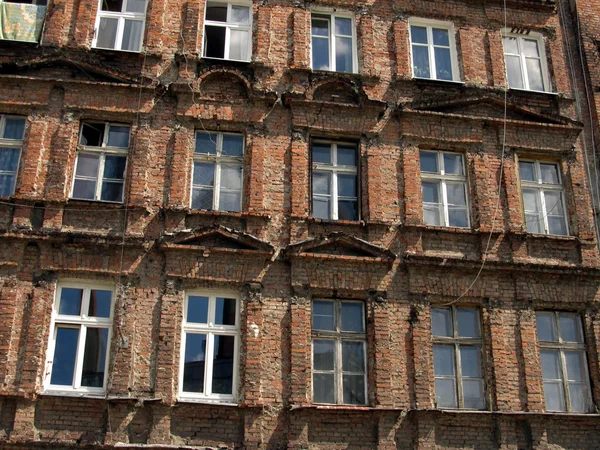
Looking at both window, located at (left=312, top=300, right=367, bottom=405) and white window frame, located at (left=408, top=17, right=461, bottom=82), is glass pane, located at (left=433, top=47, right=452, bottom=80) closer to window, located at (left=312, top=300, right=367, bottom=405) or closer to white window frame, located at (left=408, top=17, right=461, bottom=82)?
white window frame, located at (left=408, top=17, right=461, bottom=82)

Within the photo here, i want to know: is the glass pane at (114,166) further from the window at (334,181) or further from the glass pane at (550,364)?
the glass pane at (550,364)

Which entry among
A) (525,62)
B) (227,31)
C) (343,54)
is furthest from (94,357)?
(525,62)

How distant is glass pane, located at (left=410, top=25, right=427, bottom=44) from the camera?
575 inches

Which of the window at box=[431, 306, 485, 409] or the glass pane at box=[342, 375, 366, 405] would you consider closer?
the glass pane at box=[342, 375, 366, 405]

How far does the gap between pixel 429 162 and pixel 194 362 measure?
555 centimetres

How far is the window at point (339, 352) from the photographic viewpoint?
37.8 ft

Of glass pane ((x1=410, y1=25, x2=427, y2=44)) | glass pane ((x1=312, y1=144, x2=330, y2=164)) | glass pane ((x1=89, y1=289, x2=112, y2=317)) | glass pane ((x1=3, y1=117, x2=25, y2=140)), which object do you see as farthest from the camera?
glass pane ((x1=410, y1=25, x2=427, y2=44))

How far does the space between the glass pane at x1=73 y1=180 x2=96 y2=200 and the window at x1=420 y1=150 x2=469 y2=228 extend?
18.7ft

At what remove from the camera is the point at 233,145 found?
13.0m

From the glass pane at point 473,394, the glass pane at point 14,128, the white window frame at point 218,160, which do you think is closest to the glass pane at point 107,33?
the glass pane at point 14,128

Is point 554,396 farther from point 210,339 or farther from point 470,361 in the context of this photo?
point 210,339

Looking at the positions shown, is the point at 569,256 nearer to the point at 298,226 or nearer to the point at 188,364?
the point at 298,226

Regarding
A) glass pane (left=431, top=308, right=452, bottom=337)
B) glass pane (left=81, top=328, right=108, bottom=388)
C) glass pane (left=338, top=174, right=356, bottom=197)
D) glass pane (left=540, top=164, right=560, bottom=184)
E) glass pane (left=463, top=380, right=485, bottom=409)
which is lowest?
glass pane (left=463, top=380, right=485, bottom=409)

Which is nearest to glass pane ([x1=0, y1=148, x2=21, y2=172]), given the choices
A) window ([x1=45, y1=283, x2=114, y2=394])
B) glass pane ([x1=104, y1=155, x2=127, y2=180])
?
glass pane ([x1=104, y1=155, x2=127, y2=180])
